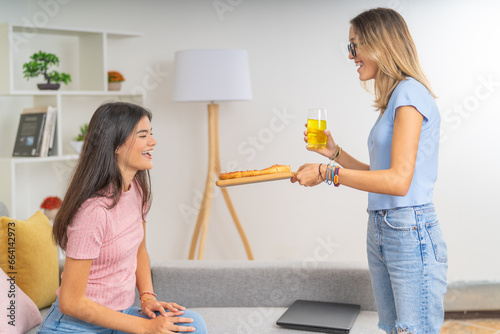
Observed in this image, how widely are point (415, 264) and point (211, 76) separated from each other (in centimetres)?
202

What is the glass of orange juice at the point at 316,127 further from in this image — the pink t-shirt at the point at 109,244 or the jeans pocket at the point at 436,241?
the pink t-shirt at the point at 109,244

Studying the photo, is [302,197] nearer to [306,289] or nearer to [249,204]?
[249,204]

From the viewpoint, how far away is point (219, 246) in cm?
414

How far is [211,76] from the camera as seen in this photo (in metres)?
3.43

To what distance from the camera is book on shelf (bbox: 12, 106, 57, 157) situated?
331 centimetres

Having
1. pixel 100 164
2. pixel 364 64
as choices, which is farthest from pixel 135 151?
pixel 364 64

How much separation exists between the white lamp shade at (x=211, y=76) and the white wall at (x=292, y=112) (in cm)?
55

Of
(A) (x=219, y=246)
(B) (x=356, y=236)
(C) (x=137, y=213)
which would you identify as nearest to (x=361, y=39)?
(C) (x=137, y=213)

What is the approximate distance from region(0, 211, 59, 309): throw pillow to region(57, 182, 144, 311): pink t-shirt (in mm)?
636

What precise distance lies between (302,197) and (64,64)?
1.86m

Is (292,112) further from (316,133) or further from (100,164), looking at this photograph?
(100,164)

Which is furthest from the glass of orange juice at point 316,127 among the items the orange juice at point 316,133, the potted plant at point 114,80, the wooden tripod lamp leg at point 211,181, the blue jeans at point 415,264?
the potted plant at point 114,80

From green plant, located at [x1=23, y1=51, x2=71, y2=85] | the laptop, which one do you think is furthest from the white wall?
the laptop

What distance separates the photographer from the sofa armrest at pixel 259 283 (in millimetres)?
2447
